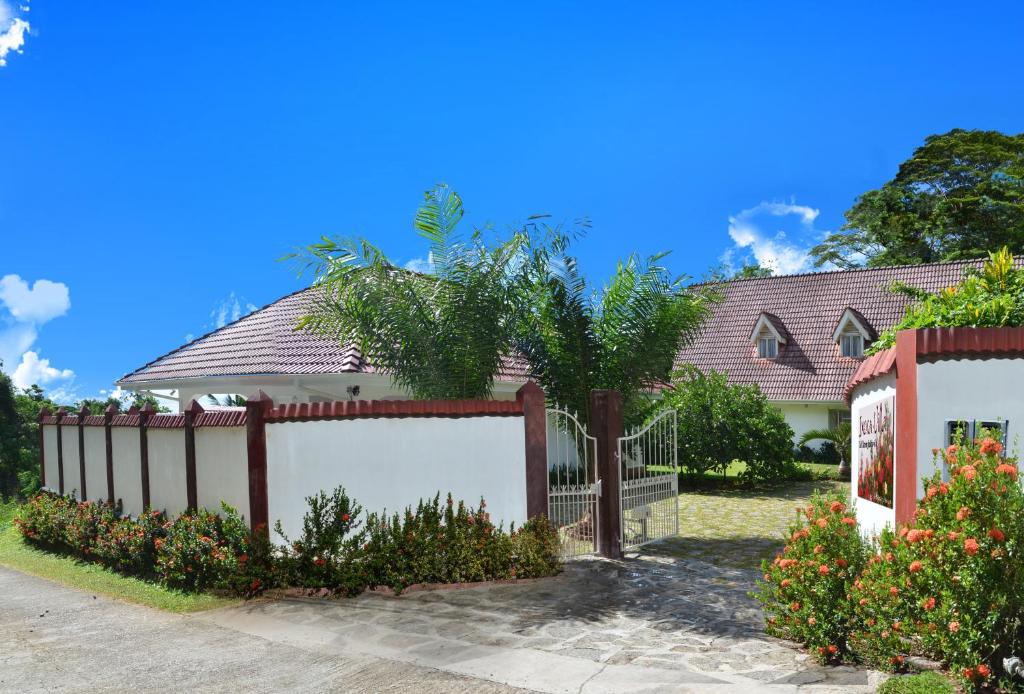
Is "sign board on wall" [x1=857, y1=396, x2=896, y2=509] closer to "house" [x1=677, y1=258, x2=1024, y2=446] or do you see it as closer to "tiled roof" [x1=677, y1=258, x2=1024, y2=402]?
"house" [x1=677, y1=258, x2=1024, y2=446]

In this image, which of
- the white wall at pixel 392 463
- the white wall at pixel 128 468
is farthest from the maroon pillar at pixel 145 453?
the white wall at pixel 392 463

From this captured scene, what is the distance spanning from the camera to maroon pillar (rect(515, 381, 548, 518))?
1066cm

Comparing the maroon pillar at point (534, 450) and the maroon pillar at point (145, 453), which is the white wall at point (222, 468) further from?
the maroon pillar at point (534, 450)

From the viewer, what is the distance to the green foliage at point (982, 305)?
26.2 feet

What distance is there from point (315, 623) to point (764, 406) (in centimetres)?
1605

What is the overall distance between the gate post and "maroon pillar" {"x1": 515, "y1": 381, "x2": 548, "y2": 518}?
3.59 feet

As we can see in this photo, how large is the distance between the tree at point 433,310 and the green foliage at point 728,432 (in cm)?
989

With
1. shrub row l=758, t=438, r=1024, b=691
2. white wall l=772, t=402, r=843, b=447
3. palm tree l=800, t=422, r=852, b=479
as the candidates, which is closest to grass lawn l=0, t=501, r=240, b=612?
shrub row l=758, t=438, r=1024, b=691

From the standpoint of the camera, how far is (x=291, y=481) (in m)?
9.60

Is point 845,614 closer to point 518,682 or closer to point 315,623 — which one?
point 518,682

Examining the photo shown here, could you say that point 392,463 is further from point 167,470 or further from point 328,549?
point 167,470

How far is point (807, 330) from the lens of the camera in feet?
97.8

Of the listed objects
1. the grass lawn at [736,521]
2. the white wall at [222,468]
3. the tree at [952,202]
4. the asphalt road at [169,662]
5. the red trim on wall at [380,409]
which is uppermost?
the tree at [952,202]

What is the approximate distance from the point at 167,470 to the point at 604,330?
681 cm
